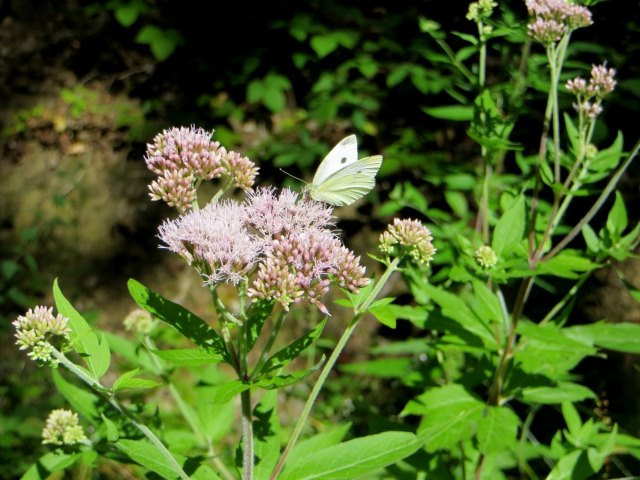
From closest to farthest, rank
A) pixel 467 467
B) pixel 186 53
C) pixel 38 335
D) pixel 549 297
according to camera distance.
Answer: pixel 38 335, pixel 467 467, pixel 549 297, pixel 186 53

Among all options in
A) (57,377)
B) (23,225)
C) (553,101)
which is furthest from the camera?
(23,225)

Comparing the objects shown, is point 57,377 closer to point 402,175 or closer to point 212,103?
point 402,175

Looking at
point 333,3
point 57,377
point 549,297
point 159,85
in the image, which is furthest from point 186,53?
point 57,377

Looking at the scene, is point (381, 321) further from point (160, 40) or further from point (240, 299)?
point (160, 40)

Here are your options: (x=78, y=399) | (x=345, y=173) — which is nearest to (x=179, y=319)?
(x=78, y=399)

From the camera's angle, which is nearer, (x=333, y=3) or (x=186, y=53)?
(x=333, y=3)

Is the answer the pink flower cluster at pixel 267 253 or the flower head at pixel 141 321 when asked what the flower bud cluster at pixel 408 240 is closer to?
the pink flower cluster at pixel 267 253
